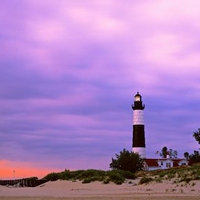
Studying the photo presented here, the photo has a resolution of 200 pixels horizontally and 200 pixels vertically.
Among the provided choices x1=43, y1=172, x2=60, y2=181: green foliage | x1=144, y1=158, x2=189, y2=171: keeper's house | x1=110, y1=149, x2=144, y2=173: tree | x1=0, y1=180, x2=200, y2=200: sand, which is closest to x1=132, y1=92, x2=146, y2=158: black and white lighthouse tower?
x1=144, y1=158, x2=189, y2=171: keeper's house

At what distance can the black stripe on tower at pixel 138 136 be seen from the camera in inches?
2803

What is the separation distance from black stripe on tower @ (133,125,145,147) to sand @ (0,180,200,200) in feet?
115

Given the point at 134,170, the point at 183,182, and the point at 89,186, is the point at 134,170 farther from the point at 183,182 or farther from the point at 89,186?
the point at 183,182

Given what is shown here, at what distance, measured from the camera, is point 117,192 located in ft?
84.6

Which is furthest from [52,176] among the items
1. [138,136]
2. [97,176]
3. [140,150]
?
[140,150]

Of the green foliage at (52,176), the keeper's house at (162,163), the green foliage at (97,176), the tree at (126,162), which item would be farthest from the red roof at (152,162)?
the green foliage at (97,176)

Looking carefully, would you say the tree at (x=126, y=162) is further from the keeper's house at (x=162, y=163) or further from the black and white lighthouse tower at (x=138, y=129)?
the keeper's house at (x=162, y=163)

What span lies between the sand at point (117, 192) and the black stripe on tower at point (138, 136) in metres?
34.9

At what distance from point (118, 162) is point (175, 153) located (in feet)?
191

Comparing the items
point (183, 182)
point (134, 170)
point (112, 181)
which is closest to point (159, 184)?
point (183, 182)

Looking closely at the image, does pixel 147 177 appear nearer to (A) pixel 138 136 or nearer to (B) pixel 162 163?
(A) pixel 138 136

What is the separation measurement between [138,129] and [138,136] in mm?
1233

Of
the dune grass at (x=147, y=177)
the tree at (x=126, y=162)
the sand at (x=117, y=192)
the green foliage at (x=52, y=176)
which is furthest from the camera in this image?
the tree at (x=126, y=162)

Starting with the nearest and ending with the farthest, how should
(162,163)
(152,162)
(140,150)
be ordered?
(140,150) < (152,162) < (162,163)
